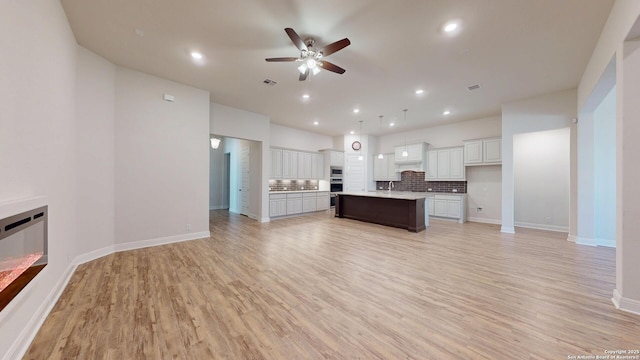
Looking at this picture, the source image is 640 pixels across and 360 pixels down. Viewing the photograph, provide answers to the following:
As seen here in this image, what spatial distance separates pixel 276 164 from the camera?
7.45 m

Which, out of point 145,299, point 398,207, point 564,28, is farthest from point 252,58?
point 398,207

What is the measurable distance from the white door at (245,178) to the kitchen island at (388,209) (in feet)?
10.3

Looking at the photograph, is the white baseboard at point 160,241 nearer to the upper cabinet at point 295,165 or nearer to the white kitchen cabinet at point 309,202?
the upper cabinet at point 295,165

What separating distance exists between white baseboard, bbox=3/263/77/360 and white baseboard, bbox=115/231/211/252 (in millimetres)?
1330

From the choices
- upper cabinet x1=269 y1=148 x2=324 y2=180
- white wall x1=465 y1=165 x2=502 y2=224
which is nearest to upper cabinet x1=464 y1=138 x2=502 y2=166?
white wall x1=465 y1=165 x2=502 y2=224

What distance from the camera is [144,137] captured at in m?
4.17

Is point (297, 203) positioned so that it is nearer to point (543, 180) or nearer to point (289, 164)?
point (289, 164)

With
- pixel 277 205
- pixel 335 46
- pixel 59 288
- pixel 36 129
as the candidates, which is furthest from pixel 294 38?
pixel 277 205

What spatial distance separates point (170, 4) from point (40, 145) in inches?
76.3

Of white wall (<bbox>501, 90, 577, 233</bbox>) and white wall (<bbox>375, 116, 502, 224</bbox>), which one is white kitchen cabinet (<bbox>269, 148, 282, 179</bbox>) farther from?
white wall (<bbox>501, 90, 577, 233</bbox>)

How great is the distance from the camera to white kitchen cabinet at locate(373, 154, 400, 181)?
8.67 meters

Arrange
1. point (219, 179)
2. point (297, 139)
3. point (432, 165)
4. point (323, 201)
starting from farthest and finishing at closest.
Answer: point (219, 179)
point (323, 201)
point (297, 139)
point (432, 165)

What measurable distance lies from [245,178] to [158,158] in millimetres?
3531

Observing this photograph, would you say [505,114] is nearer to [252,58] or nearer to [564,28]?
[564,28]
